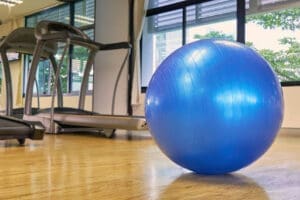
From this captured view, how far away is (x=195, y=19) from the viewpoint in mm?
5633

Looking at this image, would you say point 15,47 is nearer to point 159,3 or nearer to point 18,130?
point 159,3

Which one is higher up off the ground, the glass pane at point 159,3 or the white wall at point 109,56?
the glass pane at point 159,3

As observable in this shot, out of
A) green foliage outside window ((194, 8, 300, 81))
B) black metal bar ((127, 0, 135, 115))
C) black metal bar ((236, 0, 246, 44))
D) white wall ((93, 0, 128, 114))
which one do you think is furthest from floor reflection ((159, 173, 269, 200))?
white wall ((93, 0, 128, 114))

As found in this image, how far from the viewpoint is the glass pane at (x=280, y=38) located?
4.59 metres

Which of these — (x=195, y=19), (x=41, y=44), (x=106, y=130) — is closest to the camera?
(x=106, y=130)

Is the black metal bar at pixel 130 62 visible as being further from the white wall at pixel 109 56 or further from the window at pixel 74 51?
the window at pixel 74 51

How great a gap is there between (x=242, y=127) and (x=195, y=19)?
458 cm

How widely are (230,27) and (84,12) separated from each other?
Result: 3.59 m

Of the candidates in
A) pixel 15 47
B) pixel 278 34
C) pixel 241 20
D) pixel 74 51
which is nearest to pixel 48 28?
pixel 15 47

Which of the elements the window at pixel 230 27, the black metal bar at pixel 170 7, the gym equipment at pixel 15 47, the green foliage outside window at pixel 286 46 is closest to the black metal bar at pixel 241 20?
the window at pixel 230 27

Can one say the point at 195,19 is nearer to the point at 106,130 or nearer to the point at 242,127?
the point at 106,130

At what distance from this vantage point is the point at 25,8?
8.63 m

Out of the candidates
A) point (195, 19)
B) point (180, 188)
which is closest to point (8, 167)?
point (180, 188)

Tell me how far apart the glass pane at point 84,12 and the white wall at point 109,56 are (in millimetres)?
503
